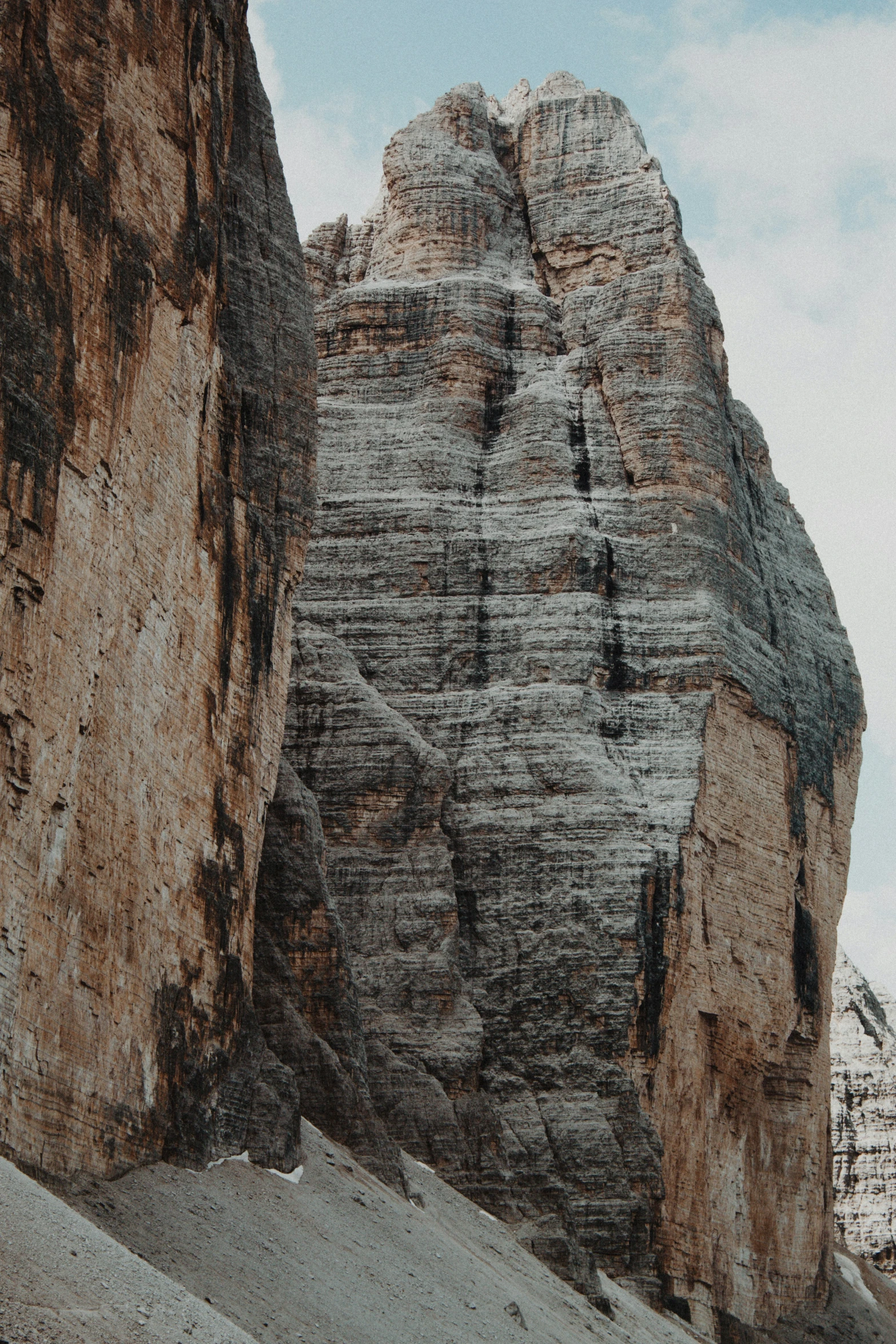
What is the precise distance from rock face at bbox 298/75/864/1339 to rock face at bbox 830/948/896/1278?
18.4 metres

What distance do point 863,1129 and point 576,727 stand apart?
28.7 meters

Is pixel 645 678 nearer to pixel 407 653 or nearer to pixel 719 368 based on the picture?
pixel 407 653

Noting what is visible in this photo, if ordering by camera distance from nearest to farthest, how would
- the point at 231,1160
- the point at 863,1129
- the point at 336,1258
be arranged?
1. the point at 336,1258
2. the point at 231,1160
3. the point at 863,1129

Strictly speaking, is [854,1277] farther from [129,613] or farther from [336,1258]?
[129,613]

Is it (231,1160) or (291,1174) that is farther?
(291,1174)

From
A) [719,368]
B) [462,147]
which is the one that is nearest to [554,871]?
[719,368]

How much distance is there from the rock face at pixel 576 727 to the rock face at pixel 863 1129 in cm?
1845

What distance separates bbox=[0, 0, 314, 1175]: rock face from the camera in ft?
73.5

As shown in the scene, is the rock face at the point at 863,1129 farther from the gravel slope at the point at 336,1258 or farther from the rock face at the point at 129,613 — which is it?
the rock face at the point at 129,613

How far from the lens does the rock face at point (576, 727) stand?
39188mm

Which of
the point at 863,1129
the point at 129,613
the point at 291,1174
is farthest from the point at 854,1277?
the point at 129,613

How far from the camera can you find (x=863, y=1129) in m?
65.8

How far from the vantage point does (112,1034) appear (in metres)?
24.6

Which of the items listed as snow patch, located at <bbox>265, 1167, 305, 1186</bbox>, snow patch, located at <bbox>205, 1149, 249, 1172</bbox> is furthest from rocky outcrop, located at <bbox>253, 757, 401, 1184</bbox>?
snow patch, located at <bbox>205, 1149, 249, 1172</bbox>
